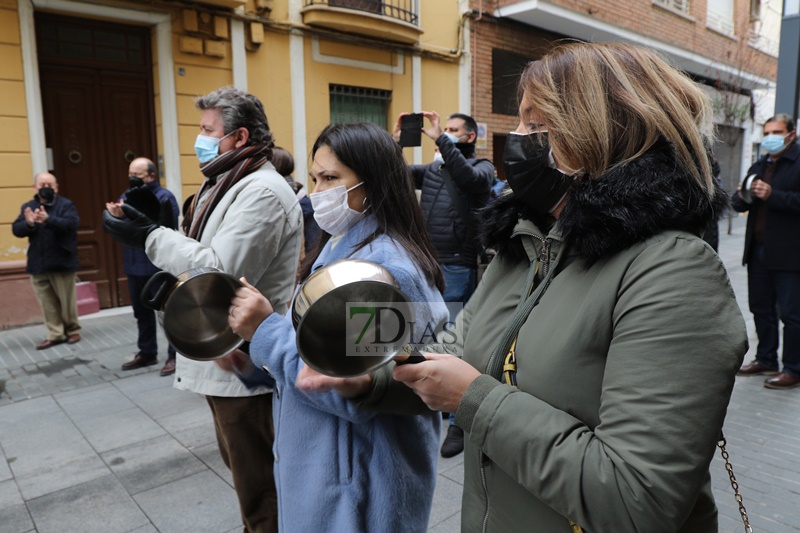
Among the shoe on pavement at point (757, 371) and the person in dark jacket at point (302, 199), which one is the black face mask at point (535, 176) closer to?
the person in dark jacket at point (302, 199)

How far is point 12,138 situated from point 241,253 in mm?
6269

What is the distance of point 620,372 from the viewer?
39.4 inches

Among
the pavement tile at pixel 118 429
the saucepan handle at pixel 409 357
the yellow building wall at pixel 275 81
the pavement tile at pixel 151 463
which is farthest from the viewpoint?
the yellow building wall at pixel 275 81

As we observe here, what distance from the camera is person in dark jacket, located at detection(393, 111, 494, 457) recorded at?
4.40 m

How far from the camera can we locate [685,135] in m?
1.15

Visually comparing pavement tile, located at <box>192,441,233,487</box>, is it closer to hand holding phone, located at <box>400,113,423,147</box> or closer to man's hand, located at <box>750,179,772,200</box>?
hand holding phone, located at <box>400,113,423,147</box>

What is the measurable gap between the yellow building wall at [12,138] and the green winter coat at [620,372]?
7.66 m

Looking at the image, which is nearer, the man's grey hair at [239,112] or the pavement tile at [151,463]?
the man's grey hair at [239,112]

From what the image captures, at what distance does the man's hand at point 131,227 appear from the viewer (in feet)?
8.32

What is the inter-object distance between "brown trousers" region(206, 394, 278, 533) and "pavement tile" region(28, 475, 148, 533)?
3.35ft

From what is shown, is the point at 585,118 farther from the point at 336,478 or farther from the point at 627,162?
the point at 336,478

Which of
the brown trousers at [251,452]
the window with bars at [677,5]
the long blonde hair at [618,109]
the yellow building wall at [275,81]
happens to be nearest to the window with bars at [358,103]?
the yellow building wall at [275,81]

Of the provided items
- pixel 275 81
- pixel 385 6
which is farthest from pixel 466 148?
pixel 385 6

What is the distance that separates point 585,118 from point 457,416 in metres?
0.65
